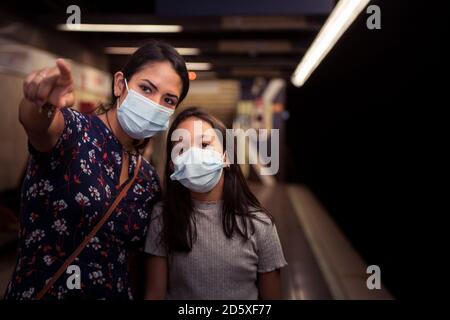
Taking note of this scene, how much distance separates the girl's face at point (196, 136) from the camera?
1286mm

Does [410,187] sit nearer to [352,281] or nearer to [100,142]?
[352,281]

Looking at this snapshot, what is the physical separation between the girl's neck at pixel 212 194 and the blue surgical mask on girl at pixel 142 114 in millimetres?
274

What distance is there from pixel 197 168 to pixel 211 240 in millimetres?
291

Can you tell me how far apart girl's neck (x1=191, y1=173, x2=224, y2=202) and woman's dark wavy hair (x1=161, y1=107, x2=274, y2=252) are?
0.05 feet

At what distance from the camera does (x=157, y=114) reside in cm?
121

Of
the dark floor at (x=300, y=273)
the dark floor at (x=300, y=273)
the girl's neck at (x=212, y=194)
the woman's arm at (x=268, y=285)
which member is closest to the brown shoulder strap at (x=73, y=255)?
the girl's neck at (x=212, y=194)

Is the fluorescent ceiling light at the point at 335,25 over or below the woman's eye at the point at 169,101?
over

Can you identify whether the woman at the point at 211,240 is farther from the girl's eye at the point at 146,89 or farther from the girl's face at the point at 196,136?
the girl's eye at the point at 146,89

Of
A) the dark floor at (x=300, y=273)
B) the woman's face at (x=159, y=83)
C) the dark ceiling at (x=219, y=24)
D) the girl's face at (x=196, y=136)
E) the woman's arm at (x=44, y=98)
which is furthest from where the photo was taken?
the dark floor at (x=300, y=273)

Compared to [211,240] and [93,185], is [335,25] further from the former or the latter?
[93,185]

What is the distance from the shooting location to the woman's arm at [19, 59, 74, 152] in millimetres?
948

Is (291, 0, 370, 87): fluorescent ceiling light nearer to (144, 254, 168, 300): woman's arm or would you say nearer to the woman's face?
the woman's face

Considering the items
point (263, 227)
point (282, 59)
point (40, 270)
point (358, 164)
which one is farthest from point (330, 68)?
point (40, 270)
